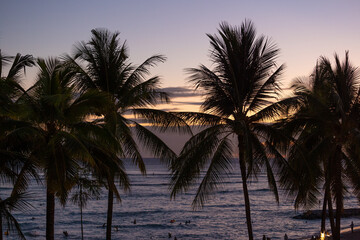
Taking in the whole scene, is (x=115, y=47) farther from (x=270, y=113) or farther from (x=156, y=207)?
(x=156, y=207)

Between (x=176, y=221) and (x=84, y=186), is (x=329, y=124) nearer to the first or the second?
(x=84, y=186)

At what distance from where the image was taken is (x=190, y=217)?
53.9 metres

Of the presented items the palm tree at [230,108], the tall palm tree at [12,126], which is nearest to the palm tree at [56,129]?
the tall palm tree at [12,126]

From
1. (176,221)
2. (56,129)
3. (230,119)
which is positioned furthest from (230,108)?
(176,221)

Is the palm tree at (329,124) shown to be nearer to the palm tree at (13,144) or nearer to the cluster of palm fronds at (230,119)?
the cluster of palm fronds at (230,119)

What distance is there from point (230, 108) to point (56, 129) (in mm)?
6368

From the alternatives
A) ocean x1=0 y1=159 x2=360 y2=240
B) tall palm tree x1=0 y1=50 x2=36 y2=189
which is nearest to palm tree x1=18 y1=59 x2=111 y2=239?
tall palm tree x1=0 y1=50 x2=36 y2=189

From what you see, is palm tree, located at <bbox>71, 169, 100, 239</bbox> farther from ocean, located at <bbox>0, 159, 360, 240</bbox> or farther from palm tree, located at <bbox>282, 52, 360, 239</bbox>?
palm tree, located at <bbox>282, 52, 360, 239</bbox>

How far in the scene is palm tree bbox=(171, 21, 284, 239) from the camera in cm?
1503

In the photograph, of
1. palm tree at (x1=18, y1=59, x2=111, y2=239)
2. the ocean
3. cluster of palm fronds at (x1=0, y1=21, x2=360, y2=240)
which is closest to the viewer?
palm tree at (x1=18, y1=59, x2=111, y2=239)

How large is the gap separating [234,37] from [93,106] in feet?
19.9

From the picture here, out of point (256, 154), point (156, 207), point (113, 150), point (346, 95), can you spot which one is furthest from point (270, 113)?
point (156, 207)

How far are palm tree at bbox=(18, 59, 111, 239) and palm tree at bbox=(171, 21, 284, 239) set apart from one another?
404 centimetres

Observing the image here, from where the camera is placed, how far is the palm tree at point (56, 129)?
37.4 feet
